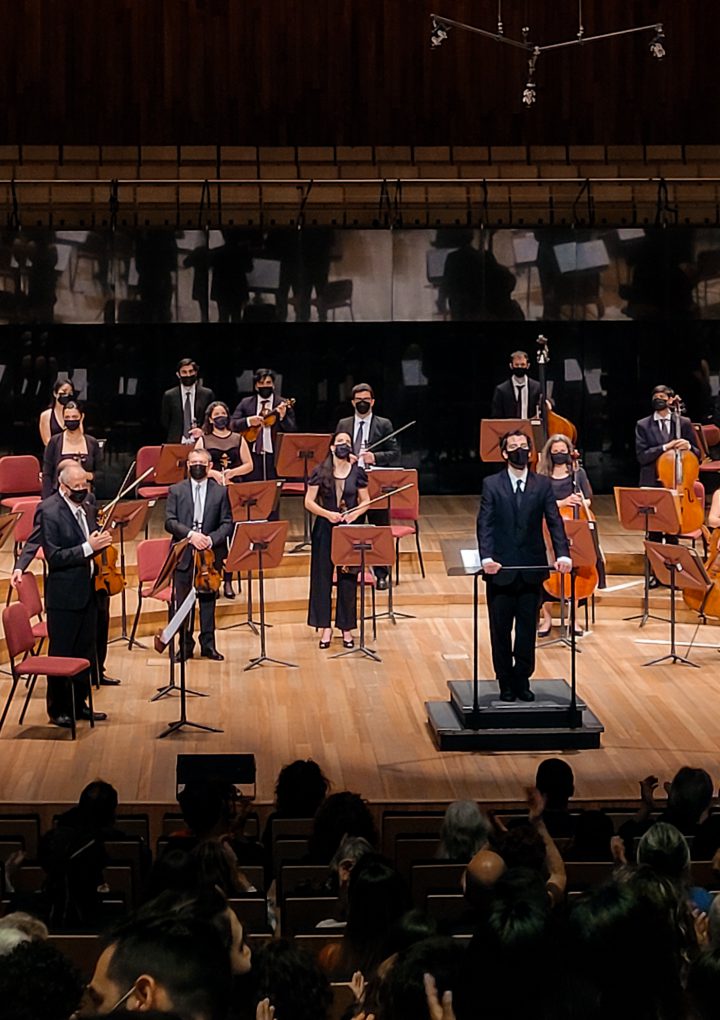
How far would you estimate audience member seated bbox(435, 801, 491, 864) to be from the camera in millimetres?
4957

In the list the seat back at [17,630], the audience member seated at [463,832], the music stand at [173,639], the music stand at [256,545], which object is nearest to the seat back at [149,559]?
the music stand at [256,545]

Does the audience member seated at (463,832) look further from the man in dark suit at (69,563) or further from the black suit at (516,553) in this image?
the man in dark suit at (69,563)

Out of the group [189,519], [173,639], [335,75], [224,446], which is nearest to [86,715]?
[173,639]

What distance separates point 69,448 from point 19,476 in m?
1.13

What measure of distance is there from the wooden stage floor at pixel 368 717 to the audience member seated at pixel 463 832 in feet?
5.84

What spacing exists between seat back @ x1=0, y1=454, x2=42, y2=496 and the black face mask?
450 cm

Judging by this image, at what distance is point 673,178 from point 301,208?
11.8ft

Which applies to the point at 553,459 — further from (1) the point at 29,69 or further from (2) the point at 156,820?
(1) the point at 29,69

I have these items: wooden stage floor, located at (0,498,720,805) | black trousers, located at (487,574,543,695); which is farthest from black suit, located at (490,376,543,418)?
black trousers, located at (487,574,543,695)

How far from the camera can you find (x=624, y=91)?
14625 mm

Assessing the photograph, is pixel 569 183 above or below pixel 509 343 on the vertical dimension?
above

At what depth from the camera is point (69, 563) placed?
7.78 meters

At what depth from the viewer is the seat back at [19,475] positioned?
35.9 ft

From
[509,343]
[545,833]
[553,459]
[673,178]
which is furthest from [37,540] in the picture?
[673,178]
